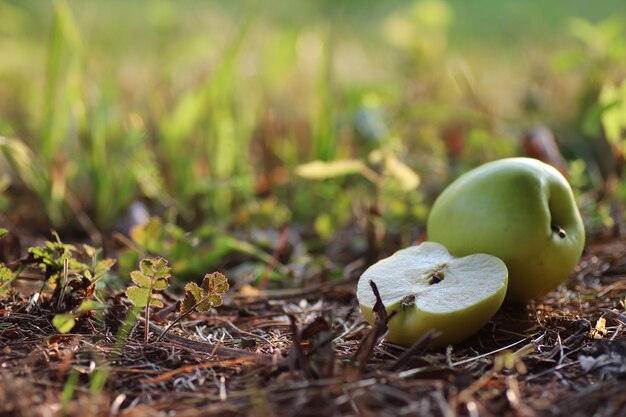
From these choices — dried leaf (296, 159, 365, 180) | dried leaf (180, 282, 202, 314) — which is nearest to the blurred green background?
dried leaf (296, 159, 365, 180)

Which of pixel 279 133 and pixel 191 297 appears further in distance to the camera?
pixel 279 133

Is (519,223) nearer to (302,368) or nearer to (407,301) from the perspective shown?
(407,301)

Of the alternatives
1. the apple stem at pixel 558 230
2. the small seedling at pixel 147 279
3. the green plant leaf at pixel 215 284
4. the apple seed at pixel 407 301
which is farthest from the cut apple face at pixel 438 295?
the small seedling at pixel 147 279

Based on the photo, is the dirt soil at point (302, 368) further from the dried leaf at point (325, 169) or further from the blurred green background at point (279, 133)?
the dried leaf at point (325, 169)

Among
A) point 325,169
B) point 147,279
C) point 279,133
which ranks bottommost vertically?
point 279,133

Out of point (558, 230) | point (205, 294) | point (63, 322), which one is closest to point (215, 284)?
point (205, 294)

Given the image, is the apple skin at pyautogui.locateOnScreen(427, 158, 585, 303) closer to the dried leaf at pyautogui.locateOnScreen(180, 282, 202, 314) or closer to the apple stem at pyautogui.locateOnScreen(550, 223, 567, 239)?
the apple stem at pyautogui.locateOnScreen(550, 223, 567, 239)

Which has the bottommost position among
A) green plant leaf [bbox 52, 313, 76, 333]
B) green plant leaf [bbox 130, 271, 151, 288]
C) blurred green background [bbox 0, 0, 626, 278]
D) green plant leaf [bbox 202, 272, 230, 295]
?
blurred green background [bbox 0, 0, 626, 278]

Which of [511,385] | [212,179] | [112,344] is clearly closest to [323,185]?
[212,179]
